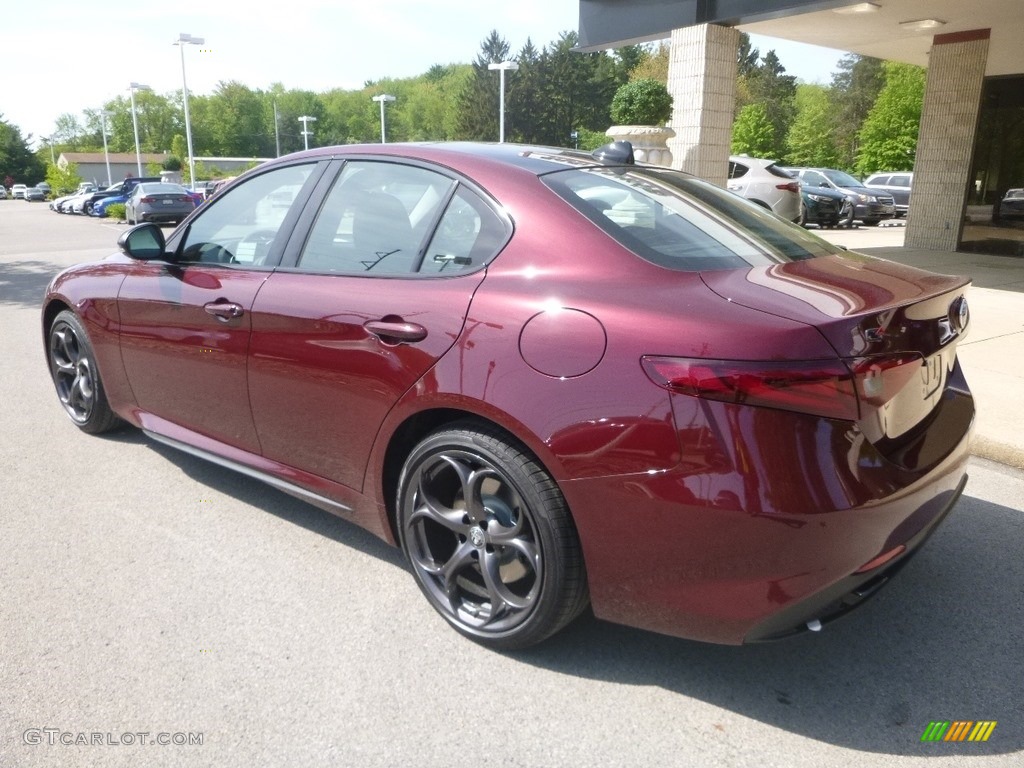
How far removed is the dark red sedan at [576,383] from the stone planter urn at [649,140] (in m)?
9.44

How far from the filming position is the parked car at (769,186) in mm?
16969

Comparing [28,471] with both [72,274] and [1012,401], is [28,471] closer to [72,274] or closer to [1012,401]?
[72,274]

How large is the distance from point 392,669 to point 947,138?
14778mm

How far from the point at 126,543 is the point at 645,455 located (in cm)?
242

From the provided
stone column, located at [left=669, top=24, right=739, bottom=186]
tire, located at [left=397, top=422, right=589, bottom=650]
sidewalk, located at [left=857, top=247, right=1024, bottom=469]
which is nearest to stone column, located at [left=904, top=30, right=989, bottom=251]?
sidewalk, located at [left=857, top=247, right=1024, bottom=469]

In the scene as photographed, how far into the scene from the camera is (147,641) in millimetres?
2840

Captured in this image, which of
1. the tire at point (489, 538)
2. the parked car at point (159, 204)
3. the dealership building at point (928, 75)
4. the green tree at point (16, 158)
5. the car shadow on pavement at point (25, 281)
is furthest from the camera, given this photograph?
the green tree at point (16, 158)

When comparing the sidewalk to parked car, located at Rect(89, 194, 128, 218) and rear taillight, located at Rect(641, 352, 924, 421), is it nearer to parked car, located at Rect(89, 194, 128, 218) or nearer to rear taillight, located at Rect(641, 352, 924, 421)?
rear taillight, located at Rect(641, 352, 924, 421)

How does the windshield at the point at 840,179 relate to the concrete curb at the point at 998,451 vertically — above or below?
above

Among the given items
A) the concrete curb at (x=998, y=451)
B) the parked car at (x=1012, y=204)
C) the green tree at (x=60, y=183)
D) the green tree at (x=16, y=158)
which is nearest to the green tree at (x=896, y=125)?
the parked car at (x=1012, y=204)

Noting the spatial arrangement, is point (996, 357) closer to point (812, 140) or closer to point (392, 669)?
point (392, 669)

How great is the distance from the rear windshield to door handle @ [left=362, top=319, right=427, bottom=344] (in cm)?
64

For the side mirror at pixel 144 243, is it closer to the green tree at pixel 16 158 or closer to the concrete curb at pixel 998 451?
the concrete curb at pixel 998 451

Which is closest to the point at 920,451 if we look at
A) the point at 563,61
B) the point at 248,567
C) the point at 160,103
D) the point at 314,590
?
the point at 314,590
